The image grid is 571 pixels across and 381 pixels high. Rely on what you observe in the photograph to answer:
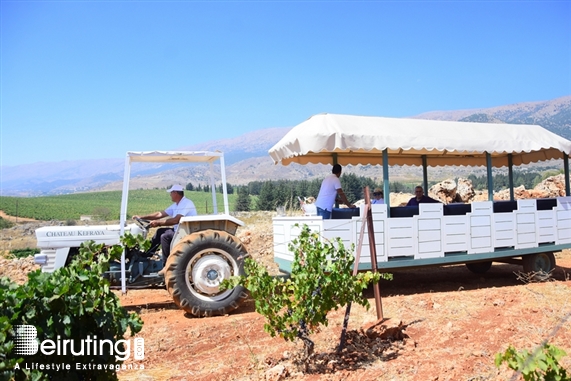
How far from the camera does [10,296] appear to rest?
2758 mm

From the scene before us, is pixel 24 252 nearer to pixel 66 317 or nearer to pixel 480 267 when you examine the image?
pixel 480 267

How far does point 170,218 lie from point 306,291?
9.92 ft

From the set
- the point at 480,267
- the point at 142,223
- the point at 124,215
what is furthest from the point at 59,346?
the point at 480,267

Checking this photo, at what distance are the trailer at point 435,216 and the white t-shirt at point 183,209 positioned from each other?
141 centimetres

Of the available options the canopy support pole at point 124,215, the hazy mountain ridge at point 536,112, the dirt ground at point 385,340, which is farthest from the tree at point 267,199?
the hazy mountain ridge at point 536,112

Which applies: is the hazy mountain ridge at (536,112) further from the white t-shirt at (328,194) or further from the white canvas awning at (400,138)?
the white t-shirt at (328,194)

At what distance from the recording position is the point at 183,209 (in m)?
6.83

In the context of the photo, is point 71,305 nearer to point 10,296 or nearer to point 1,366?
point 10,296

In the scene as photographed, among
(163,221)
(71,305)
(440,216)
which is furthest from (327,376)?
(440,216)

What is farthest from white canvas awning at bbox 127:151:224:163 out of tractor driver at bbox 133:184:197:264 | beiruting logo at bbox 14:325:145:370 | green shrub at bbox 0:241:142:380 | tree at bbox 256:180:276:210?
tree at bbox 256:180:276:210

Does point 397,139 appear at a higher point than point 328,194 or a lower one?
higher

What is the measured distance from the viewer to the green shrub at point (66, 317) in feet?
9.05

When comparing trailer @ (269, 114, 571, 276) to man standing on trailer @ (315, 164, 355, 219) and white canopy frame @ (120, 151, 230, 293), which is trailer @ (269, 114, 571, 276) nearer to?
man standing on trailer @ (315, 164, 355, 219)

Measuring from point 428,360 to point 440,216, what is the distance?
11.3ft
